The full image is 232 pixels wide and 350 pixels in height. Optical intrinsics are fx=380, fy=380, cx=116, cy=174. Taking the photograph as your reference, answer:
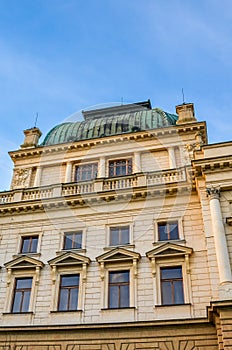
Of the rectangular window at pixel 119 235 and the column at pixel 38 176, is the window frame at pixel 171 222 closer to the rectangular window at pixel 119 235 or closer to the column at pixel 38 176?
the rectangular window at pixel 119 235

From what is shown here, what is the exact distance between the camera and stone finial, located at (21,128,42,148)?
104ft

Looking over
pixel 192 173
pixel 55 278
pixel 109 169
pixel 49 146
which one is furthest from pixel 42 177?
pixel 192 173

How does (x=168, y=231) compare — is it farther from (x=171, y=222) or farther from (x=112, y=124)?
Result: (x=112, y=124)

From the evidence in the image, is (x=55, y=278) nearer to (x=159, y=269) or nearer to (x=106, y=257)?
(x=106, y=257)

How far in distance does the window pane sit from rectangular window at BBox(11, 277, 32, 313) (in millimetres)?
5273

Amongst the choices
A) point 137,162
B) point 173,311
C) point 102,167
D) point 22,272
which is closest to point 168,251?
point 173,311

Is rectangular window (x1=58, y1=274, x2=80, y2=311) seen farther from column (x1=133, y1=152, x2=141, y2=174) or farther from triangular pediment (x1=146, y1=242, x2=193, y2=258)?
column (x1=133, y1=152, x2=141, y2=174)

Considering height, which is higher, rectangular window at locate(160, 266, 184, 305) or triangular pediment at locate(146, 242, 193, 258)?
triangular pediment at locate(146, 242, 193, 258)

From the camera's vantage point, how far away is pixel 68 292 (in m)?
20.8

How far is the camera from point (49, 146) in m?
30.2

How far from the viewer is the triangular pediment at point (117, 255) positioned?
20688mm

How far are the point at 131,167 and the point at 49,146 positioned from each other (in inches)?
276

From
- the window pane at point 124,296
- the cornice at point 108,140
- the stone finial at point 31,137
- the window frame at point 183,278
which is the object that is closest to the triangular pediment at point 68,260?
the window pane at point 124,296

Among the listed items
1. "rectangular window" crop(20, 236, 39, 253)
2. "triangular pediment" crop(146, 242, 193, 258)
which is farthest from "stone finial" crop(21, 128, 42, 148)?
"triangular pediment" crop(146, 242, 193, 258)
